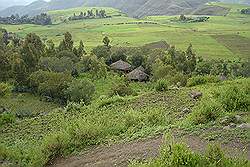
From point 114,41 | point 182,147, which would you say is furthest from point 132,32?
point 182,147

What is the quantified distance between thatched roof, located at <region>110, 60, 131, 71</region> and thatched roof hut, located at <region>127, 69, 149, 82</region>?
390 centimetres

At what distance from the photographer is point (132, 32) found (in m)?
118

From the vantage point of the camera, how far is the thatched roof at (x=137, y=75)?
5675cm

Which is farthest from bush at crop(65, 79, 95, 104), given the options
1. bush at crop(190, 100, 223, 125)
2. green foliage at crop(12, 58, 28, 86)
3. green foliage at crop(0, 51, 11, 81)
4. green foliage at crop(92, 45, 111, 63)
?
green foliage at crop(92, 45, 111, 63)

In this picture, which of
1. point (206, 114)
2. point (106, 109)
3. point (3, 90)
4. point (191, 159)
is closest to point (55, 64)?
point (3, 90)

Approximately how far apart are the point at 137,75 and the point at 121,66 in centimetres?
646

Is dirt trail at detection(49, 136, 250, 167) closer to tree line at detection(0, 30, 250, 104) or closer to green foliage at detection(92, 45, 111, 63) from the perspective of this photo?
tree line at detection(0, 30, 250, 104)

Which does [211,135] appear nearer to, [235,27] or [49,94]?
[49,94]

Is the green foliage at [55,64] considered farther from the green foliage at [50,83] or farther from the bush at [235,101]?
the bush at [235,101]

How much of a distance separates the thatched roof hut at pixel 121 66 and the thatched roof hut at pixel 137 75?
12.3 ft

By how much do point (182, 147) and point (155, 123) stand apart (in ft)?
24.8

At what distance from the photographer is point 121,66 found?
207ft

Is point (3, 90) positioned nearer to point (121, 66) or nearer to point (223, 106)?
point (121, 66)

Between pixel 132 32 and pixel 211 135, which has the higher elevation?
pixel 211 135
